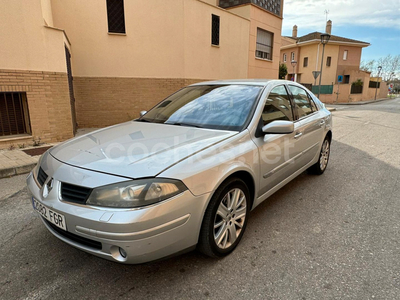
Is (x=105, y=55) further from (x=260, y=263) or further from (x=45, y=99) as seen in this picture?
(x=260, y=263)

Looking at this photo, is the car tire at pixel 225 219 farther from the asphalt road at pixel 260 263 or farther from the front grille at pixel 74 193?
the front grille at pixel 74 193

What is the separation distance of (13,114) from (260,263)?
692 centimetres

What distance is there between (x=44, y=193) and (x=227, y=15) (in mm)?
12641

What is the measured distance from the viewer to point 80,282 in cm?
213

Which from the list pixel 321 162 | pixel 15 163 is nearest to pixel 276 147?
pixel 321 162

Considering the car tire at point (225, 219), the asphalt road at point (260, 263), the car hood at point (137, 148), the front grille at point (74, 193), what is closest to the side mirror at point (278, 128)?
the car hood at point (137, 148)

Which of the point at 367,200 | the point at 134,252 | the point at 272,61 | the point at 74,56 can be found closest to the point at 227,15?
the point at 272,61

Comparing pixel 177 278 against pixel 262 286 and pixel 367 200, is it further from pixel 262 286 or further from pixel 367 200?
pixel 367 200

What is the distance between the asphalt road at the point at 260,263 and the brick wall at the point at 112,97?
6.59 meters

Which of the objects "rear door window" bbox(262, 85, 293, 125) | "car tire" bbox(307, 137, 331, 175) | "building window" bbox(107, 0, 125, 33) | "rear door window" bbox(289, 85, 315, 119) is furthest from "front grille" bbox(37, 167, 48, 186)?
"building window" bbox(107, 0, 125, 33)

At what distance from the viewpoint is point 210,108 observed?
3156mm

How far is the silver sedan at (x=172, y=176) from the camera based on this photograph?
1858 millimetres

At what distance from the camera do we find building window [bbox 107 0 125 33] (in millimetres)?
9546

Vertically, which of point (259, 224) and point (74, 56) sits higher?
point (74, 56)
